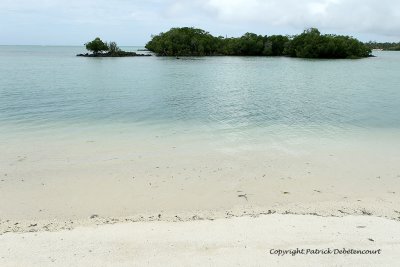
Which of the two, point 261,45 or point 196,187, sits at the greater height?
point 261,45

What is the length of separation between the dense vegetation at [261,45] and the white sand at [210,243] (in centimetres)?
11493

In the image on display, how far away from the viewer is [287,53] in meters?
127

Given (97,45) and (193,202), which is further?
(97,45)

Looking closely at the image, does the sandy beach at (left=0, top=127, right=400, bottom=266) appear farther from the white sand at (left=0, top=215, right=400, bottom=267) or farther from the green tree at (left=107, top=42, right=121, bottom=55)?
the green tree at (left=107, top=42, right=121, bottom=55)

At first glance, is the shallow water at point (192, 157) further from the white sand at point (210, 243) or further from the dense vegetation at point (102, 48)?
the dense vegetation at point (102, 48)

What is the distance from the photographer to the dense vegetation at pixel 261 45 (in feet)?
377

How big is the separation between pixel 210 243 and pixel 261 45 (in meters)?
131

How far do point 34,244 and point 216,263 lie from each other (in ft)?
9.34

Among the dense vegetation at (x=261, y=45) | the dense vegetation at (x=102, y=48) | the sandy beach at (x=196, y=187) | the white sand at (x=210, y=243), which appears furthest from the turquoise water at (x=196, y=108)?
the dense vegetation at (x=261, y=45)

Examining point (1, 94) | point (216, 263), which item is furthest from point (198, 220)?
point (1, 94)

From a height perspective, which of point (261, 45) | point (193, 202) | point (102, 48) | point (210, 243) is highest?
point (261, 45)

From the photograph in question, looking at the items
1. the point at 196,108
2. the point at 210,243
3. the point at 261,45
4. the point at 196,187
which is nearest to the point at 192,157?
the point at 196,187

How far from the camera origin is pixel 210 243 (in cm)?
579

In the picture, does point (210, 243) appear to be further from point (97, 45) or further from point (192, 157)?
point (97, 45)
